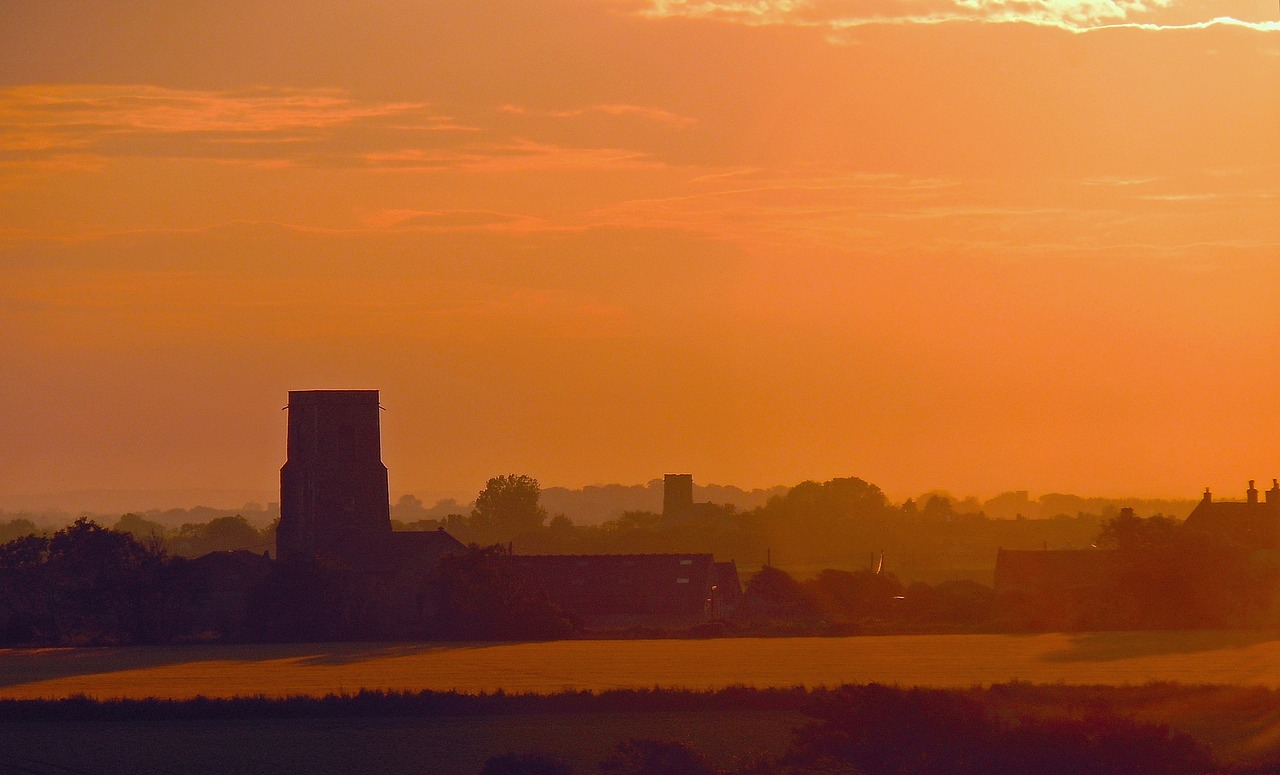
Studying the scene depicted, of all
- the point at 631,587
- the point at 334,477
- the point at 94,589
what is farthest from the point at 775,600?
the point at 94,589

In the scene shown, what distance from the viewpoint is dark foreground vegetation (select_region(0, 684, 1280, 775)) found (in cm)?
2967

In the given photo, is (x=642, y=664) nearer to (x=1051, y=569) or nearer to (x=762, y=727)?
(x=762, y=727)

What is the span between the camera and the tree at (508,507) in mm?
176375

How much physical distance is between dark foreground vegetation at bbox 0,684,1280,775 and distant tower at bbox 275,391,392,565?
136 feet

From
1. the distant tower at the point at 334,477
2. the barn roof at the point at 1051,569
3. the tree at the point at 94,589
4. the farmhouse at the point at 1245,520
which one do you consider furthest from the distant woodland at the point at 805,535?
the tree at the point at 94,589

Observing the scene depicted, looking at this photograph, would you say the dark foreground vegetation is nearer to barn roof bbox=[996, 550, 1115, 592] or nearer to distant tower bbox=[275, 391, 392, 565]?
barn roof bbox=[996, 550, 1115, 592]

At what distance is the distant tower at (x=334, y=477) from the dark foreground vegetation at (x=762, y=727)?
4133 centimetres

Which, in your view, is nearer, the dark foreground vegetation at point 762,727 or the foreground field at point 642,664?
the dark foreground vegetation at point 762,727

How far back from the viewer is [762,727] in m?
36.4

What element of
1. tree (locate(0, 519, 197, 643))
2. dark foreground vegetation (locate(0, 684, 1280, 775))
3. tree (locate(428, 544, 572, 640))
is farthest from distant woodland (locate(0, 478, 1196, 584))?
dark foreground vegetation (locate(0, 684, 1280, 775))

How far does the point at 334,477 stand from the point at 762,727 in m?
50.1

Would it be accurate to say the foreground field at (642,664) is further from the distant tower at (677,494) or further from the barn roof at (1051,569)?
the distant tower at (677,494)

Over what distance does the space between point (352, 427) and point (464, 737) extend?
49929 millimetres

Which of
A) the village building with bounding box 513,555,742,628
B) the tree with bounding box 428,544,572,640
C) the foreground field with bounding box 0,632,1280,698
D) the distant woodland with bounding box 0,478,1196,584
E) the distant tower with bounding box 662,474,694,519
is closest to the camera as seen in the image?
the foreground field with bounding box 0,632,1280,698
